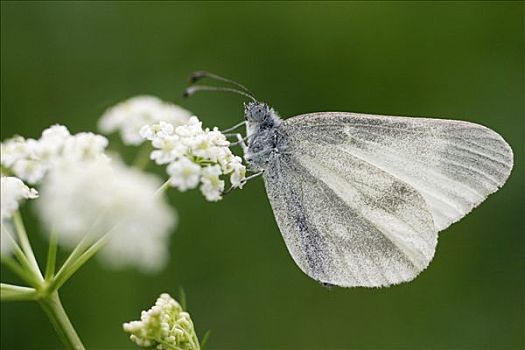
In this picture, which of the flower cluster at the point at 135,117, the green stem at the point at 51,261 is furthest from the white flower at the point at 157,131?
the green stem at the point at 51,261

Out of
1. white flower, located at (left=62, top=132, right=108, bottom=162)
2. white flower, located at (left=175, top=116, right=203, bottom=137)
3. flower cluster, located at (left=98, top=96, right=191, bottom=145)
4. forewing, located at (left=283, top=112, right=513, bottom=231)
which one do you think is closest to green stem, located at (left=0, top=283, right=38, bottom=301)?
white flower, located at (left=62, top=132, right=108, bottom=162)

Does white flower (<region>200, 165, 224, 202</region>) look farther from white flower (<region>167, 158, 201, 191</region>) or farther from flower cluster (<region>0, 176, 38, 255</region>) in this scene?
flower cluster (<region>0, 176, 38, 255</region>)

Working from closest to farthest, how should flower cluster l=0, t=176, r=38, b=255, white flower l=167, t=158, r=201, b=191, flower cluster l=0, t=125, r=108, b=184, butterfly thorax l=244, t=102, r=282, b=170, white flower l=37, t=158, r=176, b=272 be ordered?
white flower l=37, t=158, r=176, b=272 → flower cluster l=0, t=176, r=38, b=255 → flower cluster l=0, t=125, r=108, b=184 → white flower l=167, t=158, r=201, b=191 → butterfly thorax l=244, t=102, r=282, b=170

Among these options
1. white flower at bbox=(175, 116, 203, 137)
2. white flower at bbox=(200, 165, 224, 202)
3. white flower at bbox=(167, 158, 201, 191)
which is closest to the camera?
white flower at bbox=(167, 158, 201, 191)

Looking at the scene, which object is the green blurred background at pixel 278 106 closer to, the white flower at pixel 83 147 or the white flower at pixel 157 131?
the white flower at pixel 157 131

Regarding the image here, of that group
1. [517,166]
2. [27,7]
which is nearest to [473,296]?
[517,166]

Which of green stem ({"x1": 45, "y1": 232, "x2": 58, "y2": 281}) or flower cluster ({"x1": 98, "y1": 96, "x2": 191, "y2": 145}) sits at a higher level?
flower cluster ({"x1": 98, "y1": 96, "x2": 191, "y2": 145})
